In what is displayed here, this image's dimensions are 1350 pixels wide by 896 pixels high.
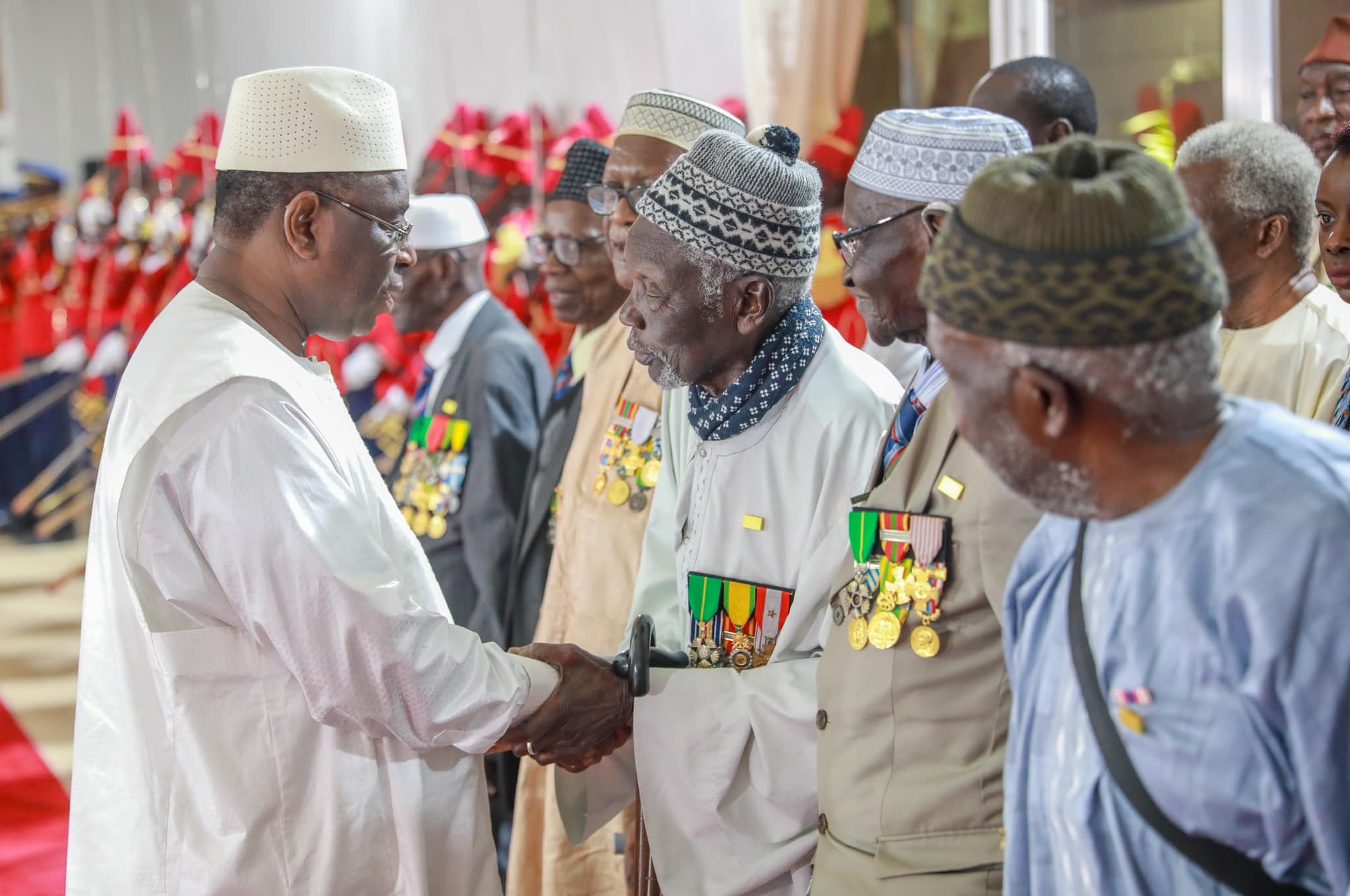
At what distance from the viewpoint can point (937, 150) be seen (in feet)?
6.85

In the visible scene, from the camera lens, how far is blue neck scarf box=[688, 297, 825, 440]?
231 cm

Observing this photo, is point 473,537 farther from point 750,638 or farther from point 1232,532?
point 1232,532

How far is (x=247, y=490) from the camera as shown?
197 centimetres

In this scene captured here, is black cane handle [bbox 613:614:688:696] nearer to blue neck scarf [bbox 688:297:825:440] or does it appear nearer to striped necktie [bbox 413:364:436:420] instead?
blue neck scarf [bbox 688:297:825:440]

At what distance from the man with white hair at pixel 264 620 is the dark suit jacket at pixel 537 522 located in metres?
1.35

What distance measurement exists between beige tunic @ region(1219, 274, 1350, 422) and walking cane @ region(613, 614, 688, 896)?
46.0 inches

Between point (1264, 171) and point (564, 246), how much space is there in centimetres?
212

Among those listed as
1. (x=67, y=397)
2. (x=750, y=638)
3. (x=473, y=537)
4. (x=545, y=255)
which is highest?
(x=545, y=255)

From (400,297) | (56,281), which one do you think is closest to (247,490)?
(400,297)

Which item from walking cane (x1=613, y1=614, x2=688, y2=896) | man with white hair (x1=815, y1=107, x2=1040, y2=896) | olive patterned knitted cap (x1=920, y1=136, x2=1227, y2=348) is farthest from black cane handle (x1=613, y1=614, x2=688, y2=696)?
olive patterned knitted cap (x1=920, y1=136, x2=1227, y2=348)

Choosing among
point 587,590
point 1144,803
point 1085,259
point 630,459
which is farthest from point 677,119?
point 1144,803

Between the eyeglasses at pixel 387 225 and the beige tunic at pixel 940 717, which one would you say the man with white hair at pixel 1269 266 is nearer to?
the beige tunic at pixel 940 717

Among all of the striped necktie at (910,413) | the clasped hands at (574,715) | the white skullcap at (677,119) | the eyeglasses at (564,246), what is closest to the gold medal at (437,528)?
the eyeglasses at (564,246)

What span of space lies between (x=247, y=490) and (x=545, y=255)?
217 centimetres
